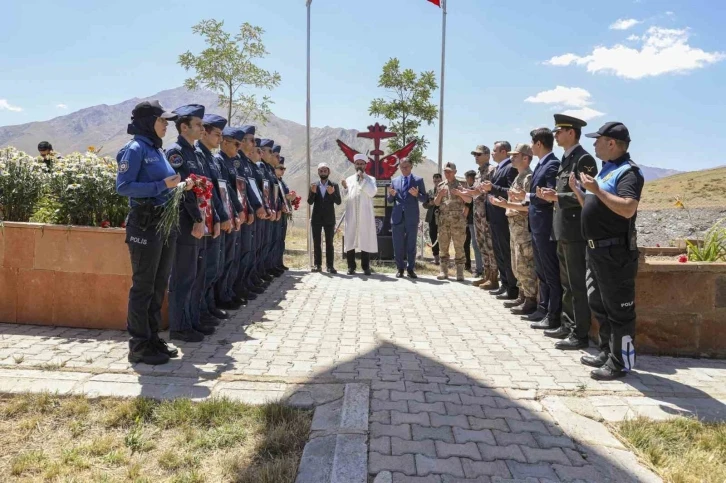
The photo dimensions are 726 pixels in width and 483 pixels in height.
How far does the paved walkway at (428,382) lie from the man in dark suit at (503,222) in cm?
124

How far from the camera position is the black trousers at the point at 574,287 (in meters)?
4.68

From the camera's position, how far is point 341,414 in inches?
125

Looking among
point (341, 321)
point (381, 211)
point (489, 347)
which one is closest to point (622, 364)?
point (489, 347)

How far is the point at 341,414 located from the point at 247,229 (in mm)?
3820

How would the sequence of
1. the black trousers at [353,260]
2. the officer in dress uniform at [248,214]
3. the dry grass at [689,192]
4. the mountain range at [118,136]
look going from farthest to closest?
the mountain range at [118,136]
the dry grass at [689,192]
the black trousers at [353,260]
the officer in dress uniform at [248,214]

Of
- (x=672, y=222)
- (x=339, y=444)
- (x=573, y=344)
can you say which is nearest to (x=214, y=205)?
(x=339, y=444)

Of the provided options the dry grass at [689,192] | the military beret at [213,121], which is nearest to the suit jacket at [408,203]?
the military beret at [213,121]

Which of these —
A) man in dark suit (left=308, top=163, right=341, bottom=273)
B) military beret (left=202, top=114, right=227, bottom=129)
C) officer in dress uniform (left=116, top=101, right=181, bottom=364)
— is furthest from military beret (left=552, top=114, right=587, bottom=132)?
man in dark suit (left=308, top=163, right=341, bottom=273)

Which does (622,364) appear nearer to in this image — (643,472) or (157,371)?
(643,472)

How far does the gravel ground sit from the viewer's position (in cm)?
1881

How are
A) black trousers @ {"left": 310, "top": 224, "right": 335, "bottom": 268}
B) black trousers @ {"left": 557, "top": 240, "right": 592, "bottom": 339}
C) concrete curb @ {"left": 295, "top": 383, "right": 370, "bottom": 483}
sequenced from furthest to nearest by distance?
black trousers @ {"left": 310, "top": 224, "right": 335, "bottom": 268}, black trousers @ {"left": 557, "top": 240, "right": 592, "bottom": 339}, concrete curb @ {"left": 295, "top": 383, "right": 370, "bottom": 483}

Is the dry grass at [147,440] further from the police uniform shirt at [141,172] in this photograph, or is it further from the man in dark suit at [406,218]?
the man in dark suit at [406,218]

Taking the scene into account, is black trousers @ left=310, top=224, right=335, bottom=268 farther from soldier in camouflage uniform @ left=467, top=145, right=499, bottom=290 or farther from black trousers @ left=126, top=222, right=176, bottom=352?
black trousers @ left=126, top=222, right=176, bottom=352

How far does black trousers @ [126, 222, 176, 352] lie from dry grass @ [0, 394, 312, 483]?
0.84 metres
